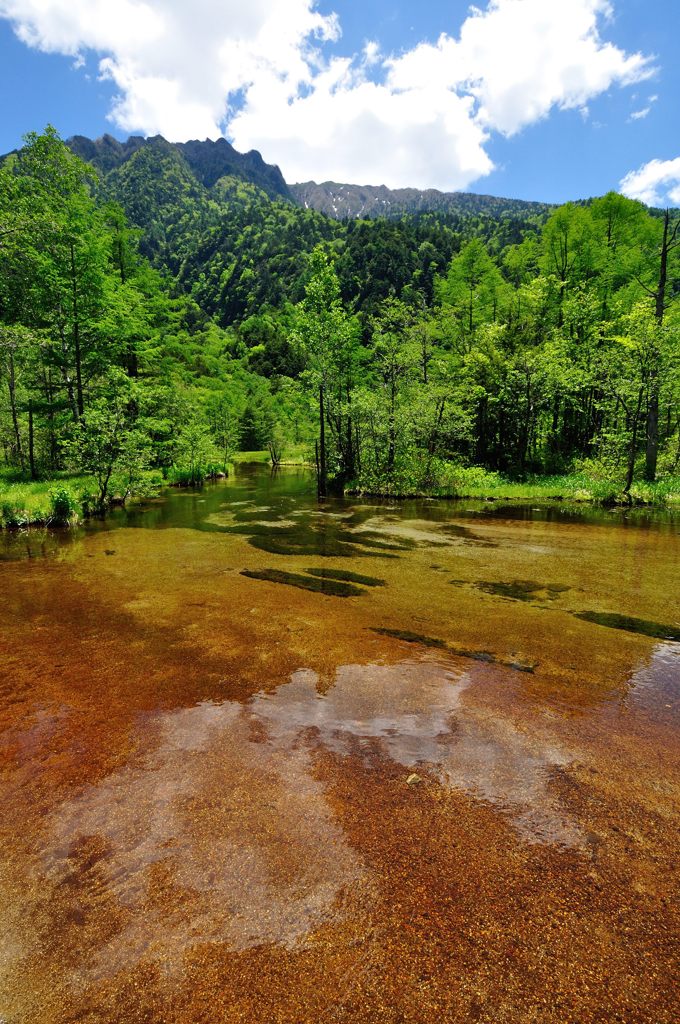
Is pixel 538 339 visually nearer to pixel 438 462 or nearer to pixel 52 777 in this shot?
pixel 438 462

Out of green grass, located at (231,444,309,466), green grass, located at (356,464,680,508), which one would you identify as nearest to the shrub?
green grass, located at (356,464,680,508)

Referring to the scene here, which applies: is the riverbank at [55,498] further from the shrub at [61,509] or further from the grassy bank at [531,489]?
the grassy bank at [531,489]

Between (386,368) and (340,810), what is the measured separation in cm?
2482

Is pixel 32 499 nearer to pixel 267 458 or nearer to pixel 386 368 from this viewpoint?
pixel 386 368

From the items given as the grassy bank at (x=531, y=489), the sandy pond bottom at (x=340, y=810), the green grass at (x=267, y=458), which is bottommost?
the sandy pond bottom at (x=340, y=810)

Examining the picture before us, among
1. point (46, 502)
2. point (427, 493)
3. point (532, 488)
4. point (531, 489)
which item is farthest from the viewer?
point (427, 493)

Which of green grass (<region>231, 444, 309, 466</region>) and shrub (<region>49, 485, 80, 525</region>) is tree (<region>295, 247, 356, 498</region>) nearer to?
shrub (<region>49, 485, 80, 525</region>)

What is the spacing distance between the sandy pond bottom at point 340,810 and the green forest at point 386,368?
13.3 m

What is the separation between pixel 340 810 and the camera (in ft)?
11.6

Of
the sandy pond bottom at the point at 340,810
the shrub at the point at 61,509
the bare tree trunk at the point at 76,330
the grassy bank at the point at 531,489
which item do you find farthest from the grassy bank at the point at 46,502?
the grassy bank at the point at 531,489

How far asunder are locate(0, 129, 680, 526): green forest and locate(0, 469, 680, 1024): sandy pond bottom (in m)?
13.3

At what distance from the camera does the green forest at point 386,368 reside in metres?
19.8

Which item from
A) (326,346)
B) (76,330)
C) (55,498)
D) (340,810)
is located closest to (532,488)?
(326,346)

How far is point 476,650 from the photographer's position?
6.29 metres
